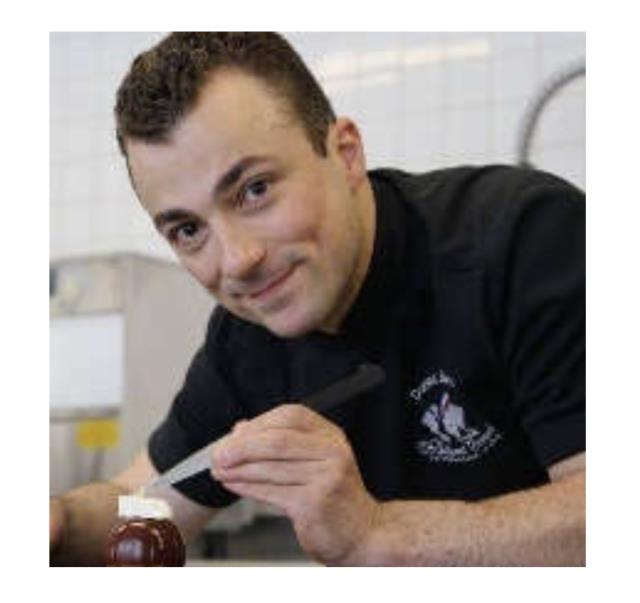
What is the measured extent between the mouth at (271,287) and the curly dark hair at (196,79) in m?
0.10

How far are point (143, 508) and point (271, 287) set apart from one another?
19 cm

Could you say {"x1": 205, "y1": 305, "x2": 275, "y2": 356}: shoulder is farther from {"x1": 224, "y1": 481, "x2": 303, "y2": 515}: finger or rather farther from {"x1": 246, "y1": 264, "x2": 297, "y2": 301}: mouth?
{"x1": 224, "y1": 481, "x2": 303, "y2": 515}: finger

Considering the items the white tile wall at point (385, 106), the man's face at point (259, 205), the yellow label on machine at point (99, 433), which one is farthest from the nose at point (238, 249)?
the yellow label on machine at point (99, 433)

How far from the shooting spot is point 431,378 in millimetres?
893

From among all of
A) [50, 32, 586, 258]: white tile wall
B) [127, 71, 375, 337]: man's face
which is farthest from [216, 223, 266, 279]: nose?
[50, 32, 586, 258]: white tile wall

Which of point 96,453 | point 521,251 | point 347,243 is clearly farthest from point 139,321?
point 521,251

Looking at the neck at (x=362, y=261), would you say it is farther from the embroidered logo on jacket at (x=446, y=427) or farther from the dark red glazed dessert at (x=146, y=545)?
the dark red glazed dessert at (x=146, y=545)

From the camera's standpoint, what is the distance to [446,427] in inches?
34.9

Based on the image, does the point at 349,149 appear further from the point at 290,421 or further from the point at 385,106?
the point at 290,421

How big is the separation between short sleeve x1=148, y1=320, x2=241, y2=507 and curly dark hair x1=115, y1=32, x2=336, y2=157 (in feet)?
0.80
